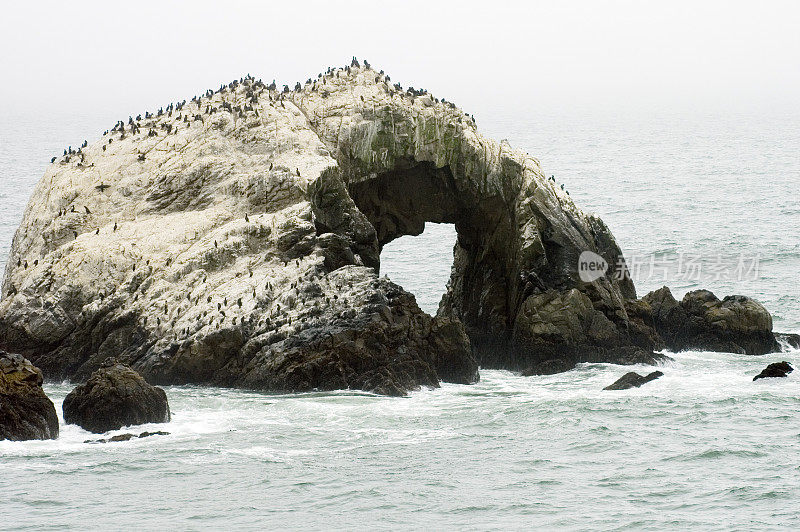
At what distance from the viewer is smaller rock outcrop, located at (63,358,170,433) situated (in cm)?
4303

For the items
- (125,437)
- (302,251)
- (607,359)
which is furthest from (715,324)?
(125,437)

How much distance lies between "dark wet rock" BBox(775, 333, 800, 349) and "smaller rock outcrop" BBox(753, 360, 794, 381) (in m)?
7.54

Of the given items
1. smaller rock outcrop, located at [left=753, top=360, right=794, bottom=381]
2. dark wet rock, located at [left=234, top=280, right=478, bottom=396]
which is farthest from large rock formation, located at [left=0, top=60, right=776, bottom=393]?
smaller rock outcrop, located at [left=753, top=360, right=794, bottom=381]

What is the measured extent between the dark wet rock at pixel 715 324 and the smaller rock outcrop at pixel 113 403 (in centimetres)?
2551

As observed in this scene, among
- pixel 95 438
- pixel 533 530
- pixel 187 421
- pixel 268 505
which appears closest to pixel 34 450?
pixel 95 438

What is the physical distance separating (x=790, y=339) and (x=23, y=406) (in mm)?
33588

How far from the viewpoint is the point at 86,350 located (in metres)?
51.2

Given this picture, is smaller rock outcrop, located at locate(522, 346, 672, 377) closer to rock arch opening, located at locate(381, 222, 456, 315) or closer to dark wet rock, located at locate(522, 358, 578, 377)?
dark wet rock, located at locate(522, 358, 578, 377)

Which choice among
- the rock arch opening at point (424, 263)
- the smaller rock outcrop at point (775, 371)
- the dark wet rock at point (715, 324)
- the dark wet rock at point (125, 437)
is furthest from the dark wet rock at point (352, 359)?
the rock arch opening at point (424, 263)

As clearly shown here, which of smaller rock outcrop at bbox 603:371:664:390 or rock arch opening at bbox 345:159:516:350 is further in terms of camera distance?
rock arch opening at bbox 345:159:516:350

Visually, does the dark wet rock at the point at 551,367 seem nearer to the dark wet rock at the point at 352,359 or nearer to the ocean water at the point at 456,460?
the ocean water at the point at 456,460

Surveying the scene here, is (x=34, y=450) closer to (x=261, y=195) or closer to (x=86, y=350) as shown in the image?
(x=86, y=350)

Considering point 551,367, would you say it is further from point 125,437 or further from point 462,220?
point 125,437

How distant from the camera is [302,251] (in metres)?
53.4
